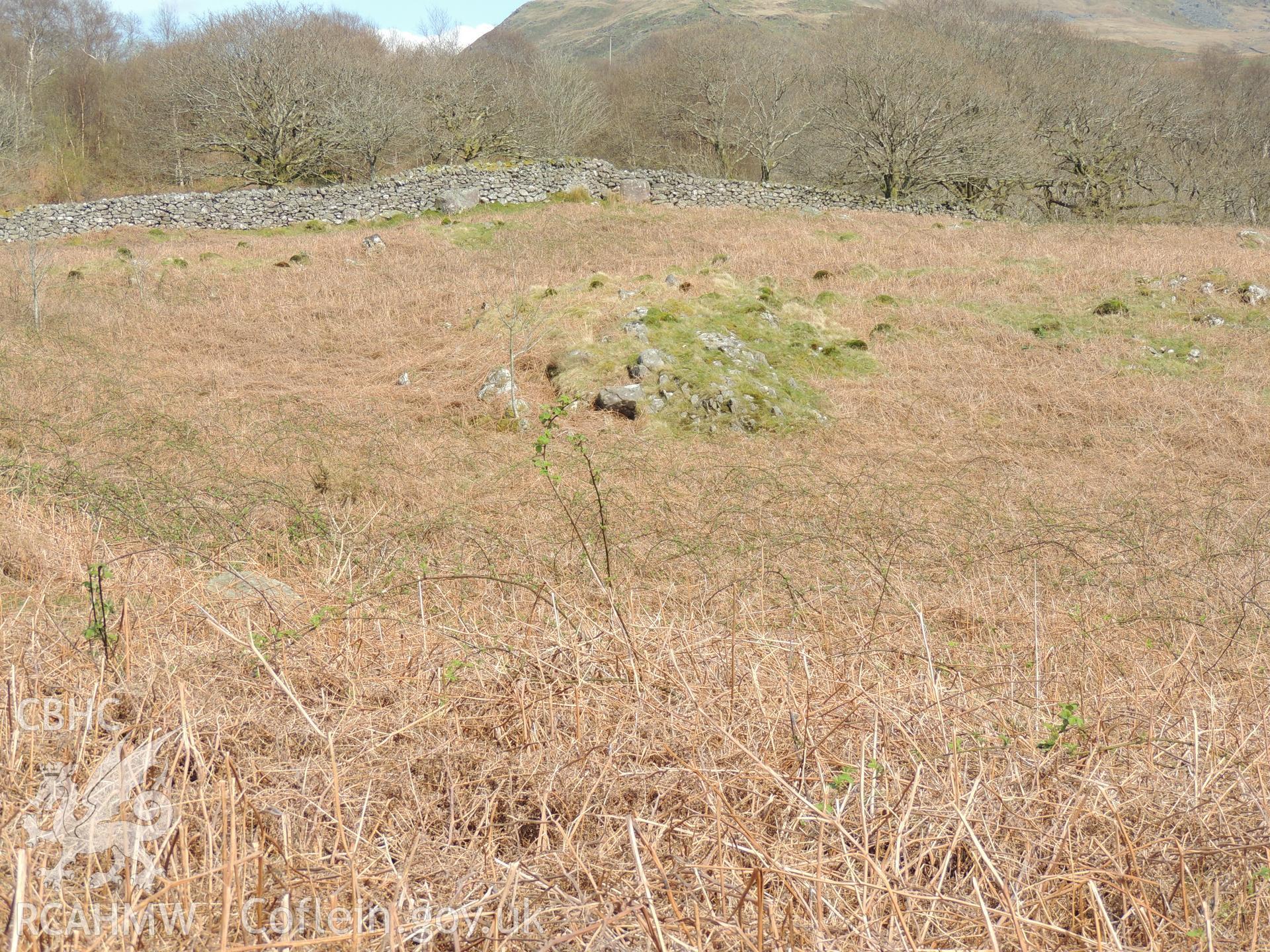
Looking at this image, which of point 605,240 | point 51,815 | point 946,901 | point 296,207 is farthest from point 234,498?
point 296,207

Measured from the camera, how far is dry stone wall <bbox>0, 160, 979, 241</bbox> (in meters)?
21.1

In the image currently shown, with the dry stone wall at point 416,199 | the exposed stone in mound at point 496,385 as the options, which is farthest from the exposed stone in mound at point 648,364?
the dry stone wall at point 416,199

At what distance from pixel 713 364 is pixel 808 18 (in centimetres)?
9545

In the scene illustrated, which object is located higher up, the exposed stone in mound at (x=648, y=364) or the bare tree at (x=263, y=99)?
the bare tree at (x=263, y=99)

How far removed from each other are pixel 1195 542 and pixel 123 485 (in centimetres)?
717

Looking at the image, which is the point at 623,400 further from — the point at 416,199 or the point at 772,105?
the point at 772,105

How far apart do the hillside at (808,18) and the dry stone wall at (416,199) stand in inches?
2251

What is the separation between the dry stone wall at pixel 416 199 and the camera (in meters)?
21.1

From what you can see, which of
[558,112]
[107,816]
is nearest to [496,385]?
[107,816]

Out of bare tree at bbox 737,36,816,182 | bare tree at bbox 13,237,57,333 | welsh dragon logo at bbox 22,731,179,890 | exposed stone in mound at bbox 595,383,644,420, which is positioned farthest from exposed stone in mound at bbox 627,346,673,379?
bare tree at bbox 737,36,816,182

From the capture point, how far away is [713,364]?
31.5 ft

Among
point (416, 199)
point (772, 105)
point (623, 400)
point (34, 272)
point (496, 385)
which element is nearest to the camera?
point (623, 400)

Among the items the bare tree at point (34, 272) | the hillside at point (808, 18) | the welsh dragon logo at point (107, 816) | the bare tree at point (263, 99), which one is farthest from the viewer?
the hillside at point (808, 18)

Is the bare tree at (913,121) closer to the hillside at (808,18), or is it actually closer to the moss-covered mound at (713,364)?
the moss-covered mound at (713,364)
